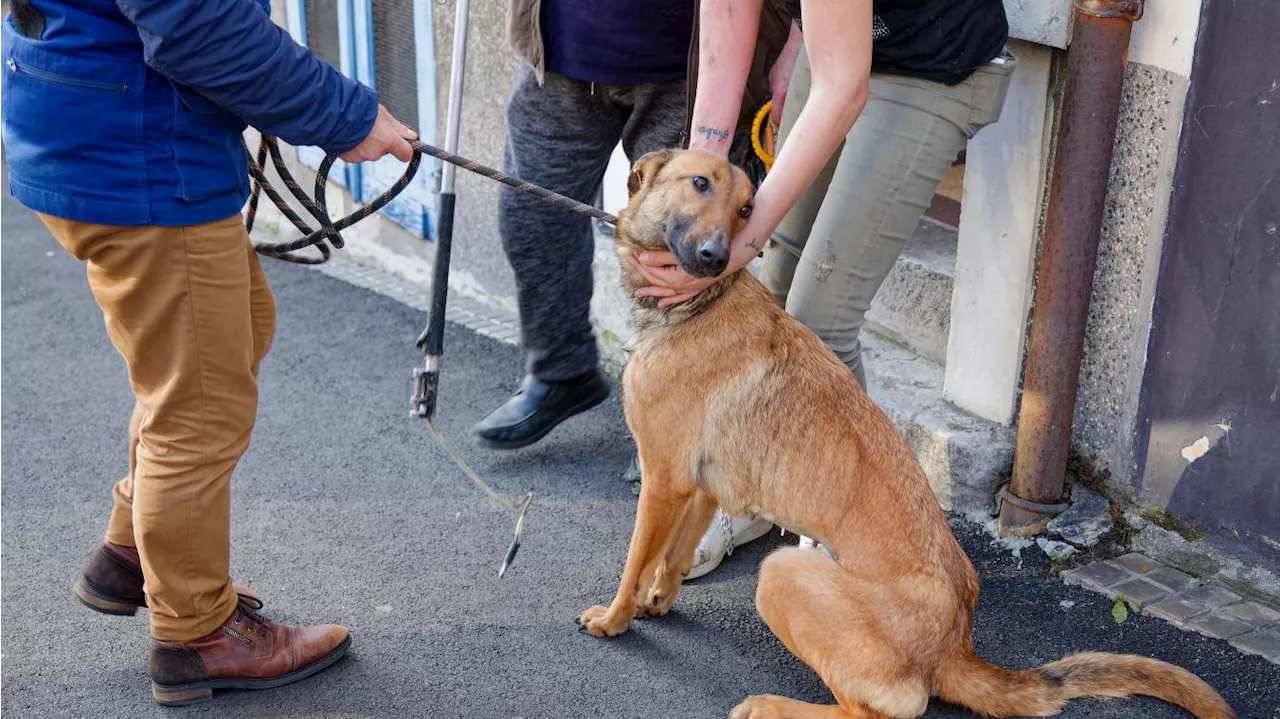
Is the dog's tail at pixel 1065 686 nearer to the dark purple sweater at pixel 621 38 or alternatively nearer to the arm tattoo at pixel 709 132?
the arm tattoo at pixel 709 132

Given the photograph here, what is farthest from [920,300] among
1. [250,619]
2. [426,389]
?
[250,619]

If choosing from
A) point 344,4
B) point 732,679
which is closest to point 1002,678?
point 732,679

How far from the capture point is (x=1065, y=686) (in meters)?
2.98

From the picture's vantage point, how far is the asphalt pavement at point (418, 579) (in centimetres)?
329

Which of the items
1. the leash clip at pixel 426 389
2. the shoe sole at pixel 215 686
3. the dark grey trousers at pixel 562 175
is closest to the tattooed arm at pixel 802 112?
the dark grey trousers at pixel 562 175

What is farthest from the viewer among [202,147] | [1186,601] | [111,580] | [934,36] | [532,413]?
[532,413]

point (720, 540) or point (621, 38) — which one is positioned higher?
point (621, 38)

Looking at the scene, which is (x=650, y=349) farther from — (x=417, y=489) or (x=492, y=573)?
(x=417, y=489)

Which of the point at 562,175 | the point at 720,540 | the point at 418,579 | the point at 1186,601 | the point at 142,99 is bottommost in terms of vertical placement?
the point at 418,579

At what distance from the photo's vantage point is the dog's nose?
9.70 ft

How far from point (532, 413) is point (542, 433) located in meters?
0.09

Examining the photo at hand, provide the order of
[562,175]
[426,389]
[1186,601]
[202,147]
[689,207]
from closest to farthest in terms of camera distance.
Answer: [202,147] < [689,207] < [1186,601] < [426,389] < [562,175]

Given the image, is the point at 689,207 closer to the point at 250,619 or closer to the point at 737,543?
the point at 737,543

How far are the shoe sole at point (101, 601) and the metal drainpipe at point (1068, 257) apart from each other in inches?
110
